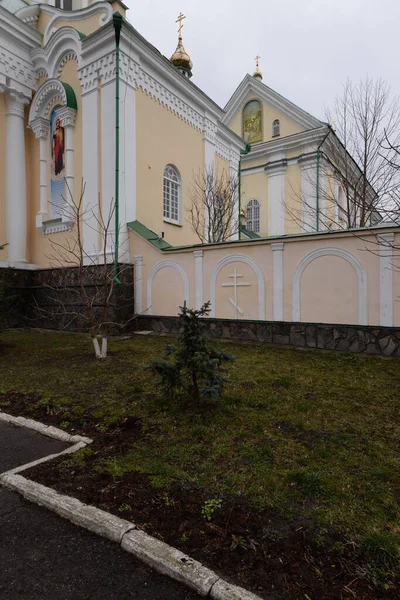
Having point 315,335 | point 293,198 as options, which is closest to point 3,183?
point 315,335

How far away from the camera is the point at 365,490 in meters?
2.62


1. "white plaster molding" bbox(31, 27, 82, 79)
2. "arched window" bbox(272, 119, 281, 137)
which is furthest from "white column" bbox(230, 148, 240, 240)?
"white plaster molding" bbox(31, 27, 82, 79)

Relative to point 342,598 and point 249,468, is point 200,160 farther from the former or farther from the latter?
point 342,598

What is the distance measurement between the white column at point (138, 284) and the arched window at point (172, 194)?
3251 millimetres

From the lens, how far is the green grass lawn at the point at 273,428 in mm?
2521

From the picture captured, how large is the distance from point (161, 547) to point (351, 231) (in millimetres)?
7048

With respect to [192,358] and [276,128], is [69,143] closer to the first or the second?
[192,358]

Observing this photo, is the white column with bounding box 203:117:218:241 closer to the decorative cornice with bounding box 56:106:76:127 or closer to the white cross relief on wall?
the decorative cornice with bounding box 56:106:76:127

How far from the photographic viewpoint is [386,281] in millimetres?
7227

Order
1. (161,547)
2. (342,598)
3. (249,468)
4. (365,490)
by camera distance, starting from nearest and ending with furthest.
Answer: (342,598) < (161,547) < (365,490) < (249,468)

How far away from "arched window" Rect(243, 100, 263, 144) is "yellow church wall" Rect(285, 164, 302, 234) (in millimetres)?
3662

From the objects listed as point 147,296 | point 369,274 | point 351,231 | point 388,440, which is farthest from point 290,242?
point 388,440

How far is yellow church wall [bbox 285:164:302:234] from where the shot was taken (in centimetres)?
2114

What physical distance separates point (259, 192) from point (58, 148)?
13.7m
